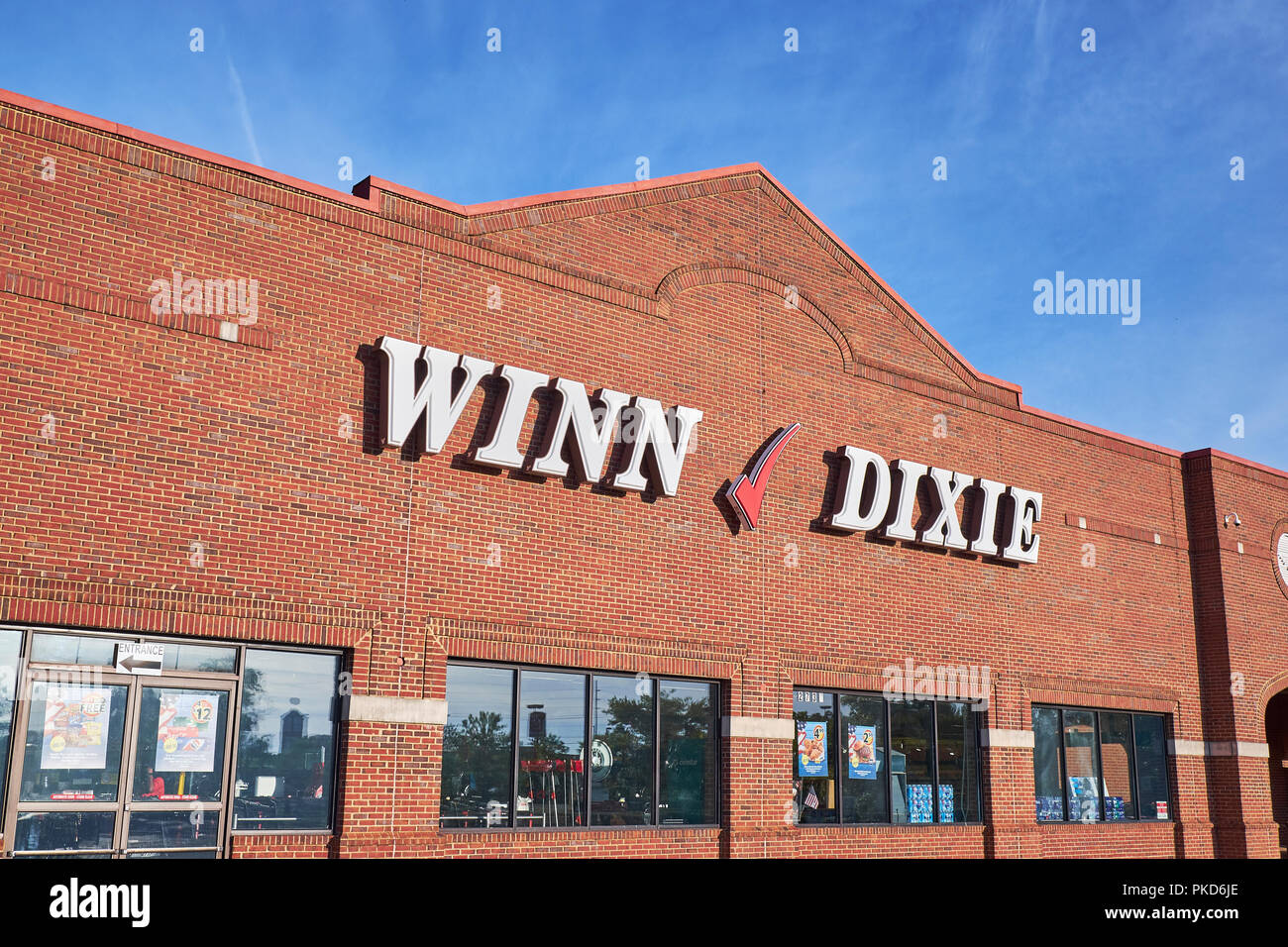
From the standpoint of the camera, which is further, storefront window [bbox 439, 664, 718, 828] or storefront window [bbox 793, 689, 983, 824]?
storefront window [bbox 793, 689, 983, 824]

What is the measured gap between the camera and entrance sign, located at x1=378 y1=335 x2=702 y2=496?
45.4ft

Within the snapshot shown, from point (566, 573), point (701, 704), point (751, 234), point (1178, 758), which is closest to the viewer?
point (566, 573)

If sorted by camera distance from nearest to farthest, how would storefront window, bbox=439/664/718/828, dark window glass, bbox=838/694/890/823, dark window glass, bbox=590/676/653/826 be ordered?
storefront window, bbox=439/664/718/828 < dark window glass, bbox=590/676/653/826 < dark window glass, bbox=838/694/890/823

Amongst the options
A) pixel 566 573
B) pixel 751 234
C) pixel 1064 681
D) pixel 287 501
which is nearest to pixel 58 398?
pixel 287 501

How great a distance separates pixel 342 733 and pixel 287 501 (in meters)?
2.81

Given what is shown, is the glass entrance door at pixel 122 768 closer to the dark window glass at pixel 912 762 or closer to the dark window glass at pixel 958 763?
the dark window glass at pixel 912 762

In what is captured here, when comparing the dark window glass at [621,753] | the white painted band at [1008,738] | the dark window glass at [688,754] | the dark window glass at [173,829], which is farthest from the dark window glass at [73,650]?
the white painted band at [1008,738]

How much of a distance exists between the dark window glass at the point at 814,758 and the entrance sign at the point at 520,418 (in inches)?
176

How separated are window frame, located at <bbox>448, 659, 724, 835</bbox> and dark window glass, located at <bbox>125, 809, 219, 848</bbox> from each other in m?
2.70

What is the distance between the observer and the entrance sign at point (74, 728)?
37.4 ft

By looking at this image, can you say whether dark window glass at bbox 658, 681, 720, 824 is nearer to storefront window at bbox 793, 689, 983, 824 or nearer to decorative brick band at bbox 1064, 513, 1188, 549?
storefront window at bbox 793, 689, 983, 824

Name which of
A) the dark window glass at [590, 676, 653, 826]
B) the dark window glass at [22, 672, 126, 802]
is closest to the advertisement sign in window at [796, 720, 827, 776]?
the dark window glass at [590, 676, 653, 826]

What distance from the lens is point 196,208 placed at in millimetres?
12953
